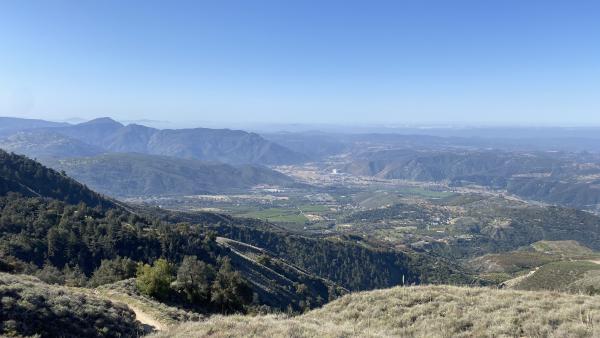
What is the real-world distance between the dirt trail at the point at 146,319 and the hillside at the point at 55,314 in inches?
49.4

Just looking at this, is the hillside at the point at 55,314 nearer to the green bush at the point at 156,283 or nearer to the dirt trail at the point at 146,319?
the dirt trail at the point at 146,319

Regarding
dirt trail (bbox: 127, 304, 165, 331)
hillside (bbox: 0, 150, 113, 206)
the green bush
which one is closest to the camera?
dirt trail (bbox: 127, 304, 165, 331)

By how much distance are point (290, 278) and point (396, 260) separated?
76350 millimetres

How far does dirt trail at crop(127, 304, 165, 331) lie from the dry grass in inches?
167

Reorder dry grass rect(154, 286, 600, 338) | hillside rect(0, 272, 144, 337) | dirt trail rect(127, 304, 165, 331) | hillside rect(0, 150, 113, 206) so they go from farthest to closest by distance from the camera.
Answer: hillside rect(0, 150, 113, 206)
dirt trail rect(127, 304, 165, 331)
hillside rect(0, 272, 144, 337)
dry grass rect(154, 286, 600, 338)

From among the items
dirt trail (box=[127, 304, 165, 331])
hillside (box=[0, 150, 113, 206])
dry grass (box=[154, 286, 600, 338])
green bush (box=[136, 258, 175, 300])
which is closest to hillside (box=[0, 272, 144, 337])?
dirt trail (box=[127, 304, 165, 331])

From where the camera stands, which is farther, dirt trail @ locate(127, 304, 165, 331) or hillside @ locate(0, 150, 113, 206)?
hillside @ locate(0, 150, 113, 206)

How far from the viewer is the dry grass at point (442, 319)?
16.3 meters

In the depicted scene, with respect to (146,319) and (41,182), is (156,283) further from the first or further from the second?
(41,182)

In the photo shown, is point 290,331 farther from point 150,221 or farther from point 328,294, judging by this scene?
point 150,221

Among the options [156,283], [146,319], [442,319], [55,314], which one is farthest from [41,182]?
[442,319]

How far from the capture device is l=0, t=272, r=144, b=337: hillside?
17.2 metres

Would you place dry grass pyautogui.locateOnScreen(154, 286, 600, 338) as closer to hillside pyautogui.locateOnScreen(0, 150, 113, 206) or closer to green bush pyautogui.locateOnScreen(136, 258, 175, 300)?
green bush pyautogui.locateOnScreen(136, 258, 175, 300)

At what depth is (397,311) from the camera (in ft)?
69.2
